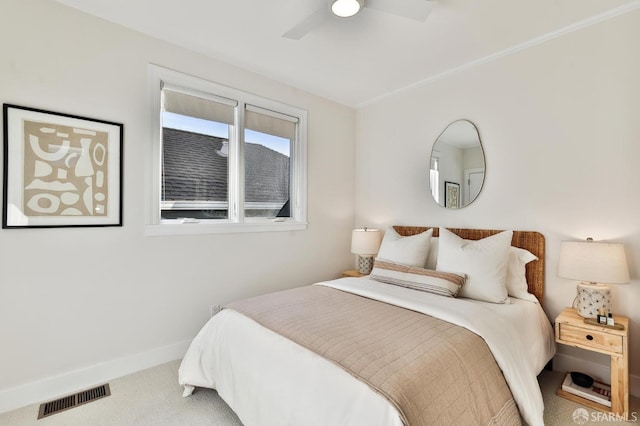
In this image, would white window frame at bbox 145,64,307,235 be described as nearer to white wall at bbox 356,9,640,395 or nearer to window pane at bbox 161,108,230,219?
window pane at bbox 161,108,230,219

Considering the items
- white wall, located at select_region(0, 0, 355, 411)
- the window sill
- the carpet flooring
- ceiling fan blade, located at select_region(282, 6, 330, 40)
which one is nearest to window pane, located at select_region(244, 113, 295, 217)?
the window sill

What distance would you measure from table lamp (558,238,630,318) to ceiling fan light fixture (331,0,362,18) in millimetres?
2084

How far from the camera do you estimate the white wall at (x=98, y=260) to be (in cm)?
199

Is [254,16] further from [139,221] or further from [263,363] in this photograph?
[263,363]

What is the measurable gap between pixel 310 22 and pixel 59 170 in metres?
1.92

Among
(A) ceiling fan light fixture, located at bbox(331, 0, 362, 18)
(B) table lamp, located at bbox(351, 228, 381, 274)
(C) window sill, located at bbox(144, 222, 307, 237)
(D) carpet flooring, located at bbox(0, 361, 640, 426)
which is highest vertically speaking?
(A) ceiling fan light fixture, located at bbox(331, 0, 362, 18)

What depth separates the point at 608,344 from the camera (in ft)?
6.29

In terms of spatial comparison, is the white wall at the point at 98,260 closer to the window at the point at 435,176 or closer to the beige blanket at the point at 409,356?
the beige blanket at the point at 409,356

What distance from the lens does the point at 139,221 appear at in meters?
2.44

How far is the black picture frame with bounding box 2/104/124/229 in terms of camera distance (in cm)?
195

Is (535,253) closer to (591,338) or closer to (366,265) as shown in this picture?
(591,338)

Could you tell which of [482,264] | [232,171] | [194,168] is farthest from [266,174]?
[482,264]

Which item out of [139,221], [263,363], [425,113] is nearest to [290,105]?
[425,113]

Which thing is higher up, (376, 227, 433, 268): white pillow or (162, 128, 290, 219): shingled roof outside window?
(162, 128, 290, 219): shingled roof outside window
